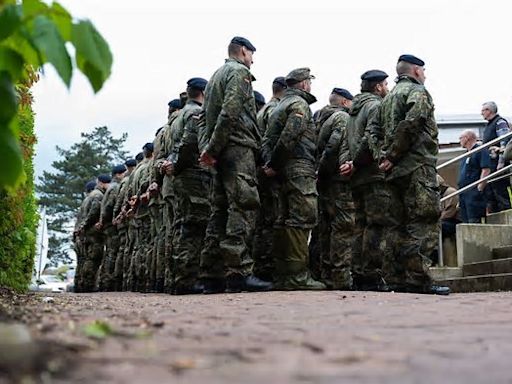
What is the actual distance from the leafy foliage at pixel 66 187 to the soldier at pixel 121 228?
125 feet

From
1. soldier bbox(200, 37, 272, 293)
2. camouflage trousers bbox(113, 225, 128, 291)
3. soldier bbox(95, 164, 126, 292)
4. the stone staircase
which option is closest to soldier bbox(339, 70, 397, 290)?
soldier bbox(200, 37, 272, 293)

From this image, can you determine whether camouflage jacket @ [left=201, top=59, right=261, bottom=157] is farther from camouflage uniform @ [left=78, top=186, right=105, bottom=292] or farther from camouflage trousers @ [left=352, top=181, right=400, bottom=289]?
camouflage uniform @ [left=78, top=186, right=105, bottom=292]

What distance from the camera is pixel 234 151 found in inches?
303

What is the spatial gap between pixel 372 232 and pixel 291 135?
1325 millimetres

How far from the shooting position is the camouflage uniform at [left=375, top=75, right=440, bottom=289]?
7.46 meters

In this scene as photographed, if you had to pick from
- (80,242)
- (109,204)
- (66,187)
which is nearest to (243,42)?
(109,204)

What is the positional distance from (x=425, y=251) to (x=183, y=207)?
9.62ft

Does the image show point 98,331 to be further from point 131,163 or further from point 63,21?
point 131,163

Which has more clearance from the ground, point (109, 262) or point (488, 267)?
point (109, 262)

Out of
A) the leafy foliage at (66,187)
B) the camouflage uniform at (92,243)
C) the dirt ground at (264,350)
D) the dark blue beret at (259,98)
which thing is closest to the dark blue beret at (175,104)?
the dark blue beret at (259,98)

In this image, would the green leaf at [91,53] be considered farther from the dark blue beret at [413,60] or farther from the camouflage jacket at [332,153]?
the camouflage jacket at [332,153]

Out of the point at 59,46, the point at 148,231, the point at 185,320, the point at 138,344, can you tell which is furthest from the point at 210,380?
the point at 148,231

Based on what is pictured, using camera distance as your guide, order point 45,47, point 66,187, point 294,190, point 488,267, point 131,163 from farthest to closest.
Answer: point 66,187, point 131,163, point 488,267, point 294,190, point 45,47

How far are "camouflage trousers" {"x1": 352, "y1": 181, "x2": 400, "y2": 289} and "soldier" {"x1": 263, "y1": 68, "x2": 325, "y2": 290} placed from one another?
0.57 meters
